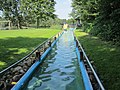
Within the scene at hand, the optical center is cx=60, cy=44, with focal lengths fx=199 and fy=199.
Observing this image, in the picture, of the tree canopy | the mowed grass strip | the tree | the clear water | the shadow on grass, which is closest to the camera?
the clear water

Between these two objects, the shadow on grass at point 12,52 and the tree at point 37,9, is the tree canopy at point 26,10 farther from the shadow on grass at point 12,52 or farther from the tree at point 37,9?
the shadow on grass at point 12,52

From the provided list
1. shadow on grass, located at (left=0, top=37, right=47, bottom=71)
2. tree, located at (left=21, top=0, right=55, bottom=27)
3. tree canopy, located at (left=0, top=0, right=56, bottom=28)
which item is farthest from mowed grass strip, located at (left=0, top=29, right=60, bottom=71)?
tree canopy, located at (left=0, top=0, right=56, bottom=28)

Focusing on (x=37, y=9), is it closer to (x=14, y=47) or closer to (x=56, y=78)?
(x=14, y=47)

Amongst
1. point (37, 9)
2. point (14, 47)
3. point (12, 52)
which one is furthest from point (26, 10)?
point (12, 52)

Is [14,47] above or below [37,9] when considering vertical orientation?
below

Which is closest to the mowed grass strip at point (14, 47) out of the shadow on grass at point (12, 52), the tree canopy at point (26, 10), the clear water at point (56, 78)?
the shadow on grass at point (12, 52)

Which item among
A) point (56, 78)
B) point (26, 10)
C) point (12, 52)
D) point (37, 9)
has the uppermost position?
point (37, 9)

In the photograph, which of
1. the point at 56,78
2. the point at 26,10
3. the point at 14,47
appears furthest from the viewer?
the point at 26,10

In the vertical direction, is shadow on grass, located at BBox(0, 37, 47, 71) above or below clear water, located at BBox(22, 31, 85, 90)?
above

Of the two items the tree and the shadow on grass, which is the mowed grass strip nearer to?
the shadow on grass

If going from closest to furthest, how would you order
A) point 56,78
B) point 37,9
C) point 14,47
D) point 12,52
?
1. point 56,78
2. point 12,52
3. point 14,47
4. point 37,9

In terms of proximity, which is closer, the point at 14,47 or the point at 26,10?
the point at 14,47

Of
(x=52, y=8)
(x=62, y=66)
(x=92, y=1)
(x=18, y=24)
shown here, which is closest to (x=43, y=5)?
(x=52, y=8)

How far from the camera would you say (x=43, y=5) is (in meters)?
64.1
